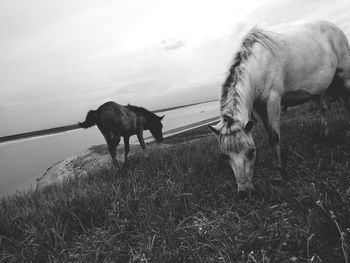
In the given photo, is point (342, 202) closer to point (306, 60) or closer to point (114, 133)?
point (306, 60)

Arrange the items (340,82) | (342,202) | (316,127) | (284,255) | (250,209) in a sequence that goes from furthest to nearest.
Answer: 1. (316,127)
2. (340,82)
3. (250,209)
4. (342,202)
5. (284,255)

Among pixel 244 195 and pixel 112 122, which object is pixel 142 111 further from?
pixel 244 195

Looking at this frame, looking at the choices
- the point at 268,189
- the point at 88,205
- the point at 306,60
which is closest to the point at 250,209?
the point at 268,189

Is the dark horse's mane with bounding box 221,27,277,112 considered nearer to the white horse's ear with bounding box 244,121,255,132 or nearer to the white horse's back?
the white horse's back

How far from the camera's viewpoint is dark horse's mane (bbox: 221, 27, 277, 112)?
395cm

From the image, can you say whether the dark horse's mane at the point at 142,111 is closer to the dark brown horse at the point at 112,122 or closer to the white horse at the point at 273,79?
the dark brown horse at the point at 112,122

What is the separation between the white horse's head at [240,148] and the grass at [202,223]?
0.32 meters

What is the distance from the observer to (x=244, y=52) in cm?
425

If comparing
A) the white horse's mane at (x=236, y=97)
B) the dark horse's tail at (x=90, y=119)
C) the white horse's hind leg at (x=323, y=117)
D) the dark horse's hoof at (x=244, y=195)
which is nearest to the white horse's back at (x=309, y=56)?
the white horse's mane at (x=236, y=97)

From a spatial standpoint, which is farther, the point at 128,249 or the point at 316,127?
the point at 316,127

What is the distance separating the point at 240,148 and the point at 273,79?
1.58 meters

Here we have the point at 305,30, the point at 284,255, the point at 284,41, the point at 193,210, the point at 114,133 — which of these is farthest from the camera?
the point at 114,133

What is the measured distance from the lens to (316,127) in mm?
6543

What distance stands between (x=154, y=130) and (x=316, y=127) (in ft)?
26.5
